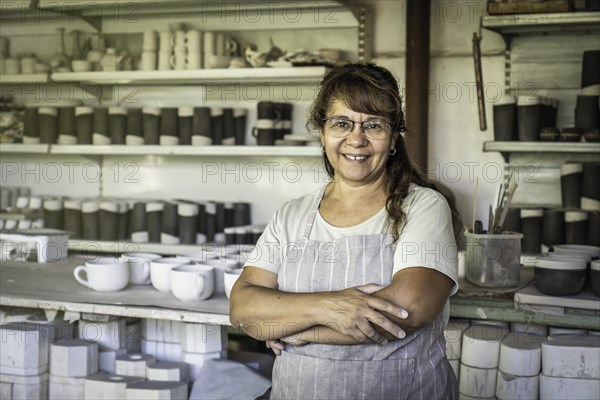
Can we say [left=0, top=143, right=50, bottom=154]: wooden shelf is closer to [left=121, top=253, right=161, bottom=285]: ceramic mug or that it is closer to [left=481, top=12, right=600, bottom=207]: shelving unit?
[left=121, top=253, right=161, bottom=285]: ceramic mug

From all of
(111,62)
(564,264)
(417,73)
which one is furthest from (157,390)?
(111,62)

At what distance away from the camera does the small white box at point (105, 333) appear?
233cm

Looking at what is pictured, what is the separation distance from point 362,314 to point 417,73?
236cm

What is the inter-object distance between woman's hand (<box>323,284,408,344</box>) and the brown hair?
160 millimetres

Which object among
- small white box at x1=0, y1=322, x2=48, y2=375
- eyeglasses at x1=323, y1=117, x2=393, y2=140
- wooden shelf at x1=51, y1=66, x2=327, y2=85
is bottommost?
small white box at x1=0, y1=322, x2=48, y2=375

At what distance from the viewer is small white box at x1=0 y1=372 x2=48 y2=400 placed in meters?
2.30

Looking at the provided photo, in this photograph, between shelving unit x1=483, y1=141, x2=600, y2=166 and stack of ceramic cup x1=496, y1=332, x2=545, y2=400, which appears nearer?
stack of ceramic cup x1=496, y1=332, x2=545, y2=400

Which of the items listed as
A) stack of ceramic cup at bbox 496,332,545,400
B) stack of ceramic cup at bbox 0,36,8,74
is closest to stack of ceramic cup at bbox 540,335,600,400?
stack of ceramic cup at bbox 496,332,545,400

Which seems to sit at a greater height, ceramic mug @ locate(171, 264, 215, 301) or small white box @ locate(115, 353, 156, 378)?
ceramic mug @ locate(171, 264, 215, 301)

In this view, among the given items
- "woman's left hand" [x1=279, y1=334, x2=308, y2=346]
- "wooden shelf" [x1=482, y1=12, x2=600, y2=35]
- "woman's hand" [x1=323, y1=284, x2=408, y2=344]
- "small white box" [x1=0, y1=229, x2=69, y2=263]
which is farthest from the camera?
"wooden shelf" [x1=482, y1=12, x2=600, y2=35]

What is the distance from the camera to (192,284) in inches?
84.7

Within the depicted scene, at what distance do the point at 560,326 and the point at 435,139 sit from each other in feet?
5.83

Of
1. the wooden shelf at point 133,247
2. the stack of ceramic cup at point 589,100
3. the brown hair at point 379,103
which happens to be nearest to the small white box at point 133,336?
the brown hair at point 379,103

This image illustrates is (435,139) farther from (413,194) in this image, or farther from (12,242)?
(413,194)
